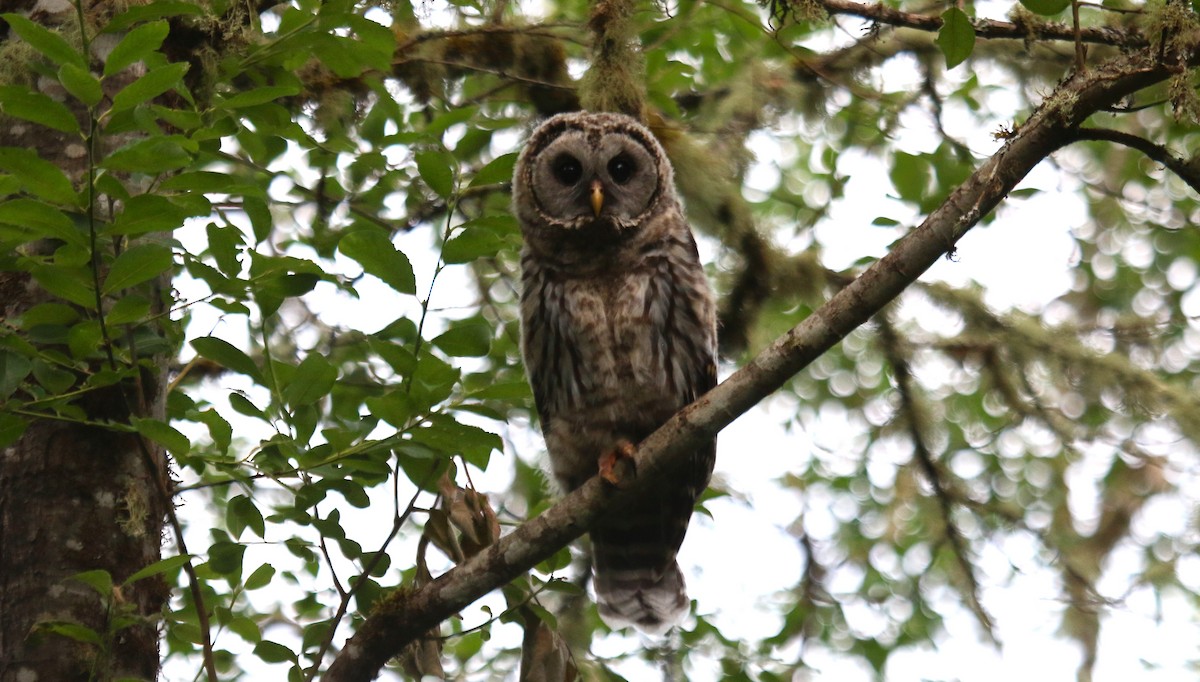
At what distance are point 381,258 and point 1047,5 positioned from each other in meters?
1.59

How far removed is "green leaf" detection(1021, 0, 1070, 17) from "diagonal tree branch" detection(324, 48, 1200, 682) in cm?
16

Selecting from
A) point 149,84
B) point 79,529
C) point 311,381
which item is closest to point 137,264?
point 149,84

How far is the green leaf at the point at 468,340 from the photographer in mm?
2709

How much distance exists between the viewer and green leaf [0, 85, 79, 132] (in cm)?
217

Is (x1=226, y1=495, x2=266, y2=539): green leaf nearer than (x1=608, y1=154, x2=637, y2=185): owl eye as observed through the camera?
Yes

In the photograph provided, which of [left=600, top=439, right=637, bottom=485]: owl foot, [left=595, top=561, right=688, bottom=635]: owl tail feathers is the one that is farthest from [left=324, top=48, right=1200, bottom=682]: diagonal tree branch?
[left=595, top=561, right=688, bottom=635]: owl tail feathers

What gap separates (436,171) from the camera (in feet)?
9.07

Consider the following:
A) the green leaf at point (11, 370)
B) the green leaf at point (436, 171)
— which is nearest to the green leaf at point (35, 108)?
the green leaf at point (11, 370)

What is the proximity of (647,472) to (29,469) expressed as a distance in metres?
1.56

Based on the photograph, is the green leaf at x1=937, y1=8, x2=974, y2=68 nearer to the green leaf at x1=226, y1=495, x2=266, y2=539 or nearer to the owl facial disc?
the owl facial disc

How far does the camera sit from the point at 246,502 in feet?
9.05

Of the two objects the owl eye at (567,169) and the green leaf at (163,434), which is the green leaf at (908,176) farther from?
the green leaf at (163,434)

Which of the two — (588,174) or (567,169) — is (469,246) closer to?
(588,174)

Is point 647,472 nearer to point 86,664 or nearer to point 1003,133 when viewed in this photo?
point 1003,133
